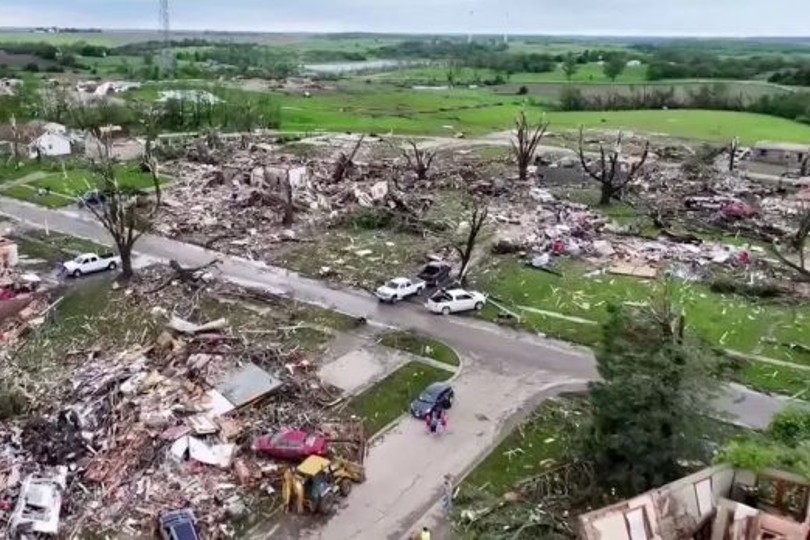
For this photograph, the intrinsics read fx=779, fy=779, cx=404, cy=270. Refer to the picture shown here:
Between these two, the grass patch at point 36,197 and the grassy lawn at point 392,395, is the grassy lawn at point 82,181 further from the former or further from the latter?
the grassy lawn at point 392,395

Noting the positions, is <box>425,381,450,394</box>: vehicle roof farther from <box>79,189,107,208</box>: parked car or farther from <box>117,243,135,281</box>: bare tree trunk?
<box>79,189,107,208</box>: parked car

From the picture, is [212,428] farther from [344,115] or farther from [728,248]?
[344,115]

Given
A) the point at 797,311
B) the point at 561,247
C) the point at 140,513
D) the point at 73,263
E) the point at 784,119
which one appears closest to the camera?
the point at 140,513

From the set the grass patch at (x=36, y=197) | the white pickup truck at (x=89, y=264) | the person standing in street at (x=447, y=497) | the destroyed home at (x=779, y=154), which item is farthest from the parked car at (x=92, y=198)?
the destroyed home at (x=779, y=154)

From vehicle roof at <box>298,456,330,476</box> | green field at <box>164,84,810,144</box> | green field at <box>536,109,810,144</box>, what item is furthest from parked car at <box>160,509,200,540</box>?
green field at <box>536,109,810,144</box>

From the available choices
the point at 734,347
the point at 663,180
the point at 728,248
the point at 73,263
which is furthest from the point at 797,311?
the point at 73,263

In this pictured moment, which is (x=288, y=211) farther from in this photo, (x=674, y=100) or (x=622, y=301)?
(x=674, y=100)
